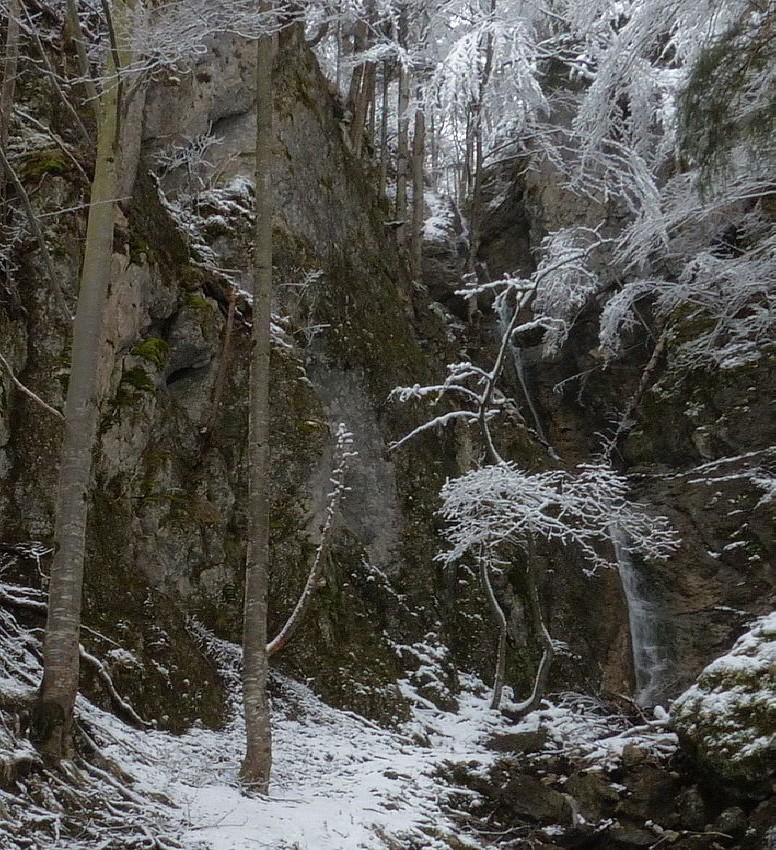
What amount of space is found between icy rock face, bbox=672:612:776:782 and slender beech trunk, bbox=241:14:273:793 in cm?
372

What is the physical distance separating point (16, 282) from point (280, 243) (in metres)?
5.05

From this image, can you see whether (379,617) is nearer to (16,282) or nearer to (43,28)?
(16,282)

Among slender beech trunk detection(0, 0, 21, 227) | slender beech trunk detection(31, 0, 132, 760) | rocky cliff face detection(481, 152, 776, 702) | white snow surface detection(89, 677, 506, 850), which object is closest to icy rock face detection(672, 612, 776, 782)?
white snow surface detection(89, 677, 506, 850)

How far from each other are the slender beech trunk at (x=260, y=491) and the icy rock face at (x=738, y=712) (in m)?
3.72

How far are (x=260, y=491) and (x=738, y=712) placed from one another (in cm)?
445

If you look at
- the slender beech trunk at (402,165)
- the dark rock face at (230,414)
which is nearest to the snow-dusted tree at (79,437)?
the dark rock face at (230,414)

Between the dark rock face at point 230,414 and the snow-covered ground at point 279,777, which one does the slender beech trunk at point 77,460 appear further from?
the dark rock face at point 230,414

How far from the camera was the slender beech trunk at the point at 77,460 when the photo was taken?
175 inches

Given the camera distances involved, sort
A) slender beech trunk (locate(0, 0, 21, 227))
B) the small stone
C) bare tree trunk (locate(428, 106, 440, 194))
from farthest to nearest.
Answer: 1. bare tree trunk (locate(428, 106, 440, 194))
2. the small stone
3. slender beech trunk (locate(0, 0, 21, 227))

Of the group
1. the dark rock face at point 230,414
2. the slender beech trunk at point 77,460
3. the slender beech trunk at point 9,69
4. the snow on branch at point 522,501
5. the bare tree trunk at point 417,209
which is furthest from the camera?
the bare tree trunk at point 417,209

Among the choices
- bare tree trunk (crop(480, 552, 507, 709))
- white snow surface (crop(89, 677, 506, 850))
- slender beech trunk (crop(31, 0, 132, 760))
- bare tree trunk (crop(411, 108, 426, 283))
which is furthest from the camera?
bare tree trunk (crop(411, 108, 426, 283))

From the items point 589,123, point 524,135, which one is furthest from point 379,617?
point 524,135

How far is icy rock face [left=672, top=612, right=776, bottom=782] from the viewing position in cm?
604

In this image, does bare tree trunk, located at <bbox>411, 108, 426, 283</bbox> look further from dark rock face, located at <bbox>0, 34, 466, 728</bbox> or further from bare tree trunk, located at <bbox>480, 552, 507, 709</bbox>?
bare tree trunk, located at <bbox>480, 552, 507, 709</bbox>
